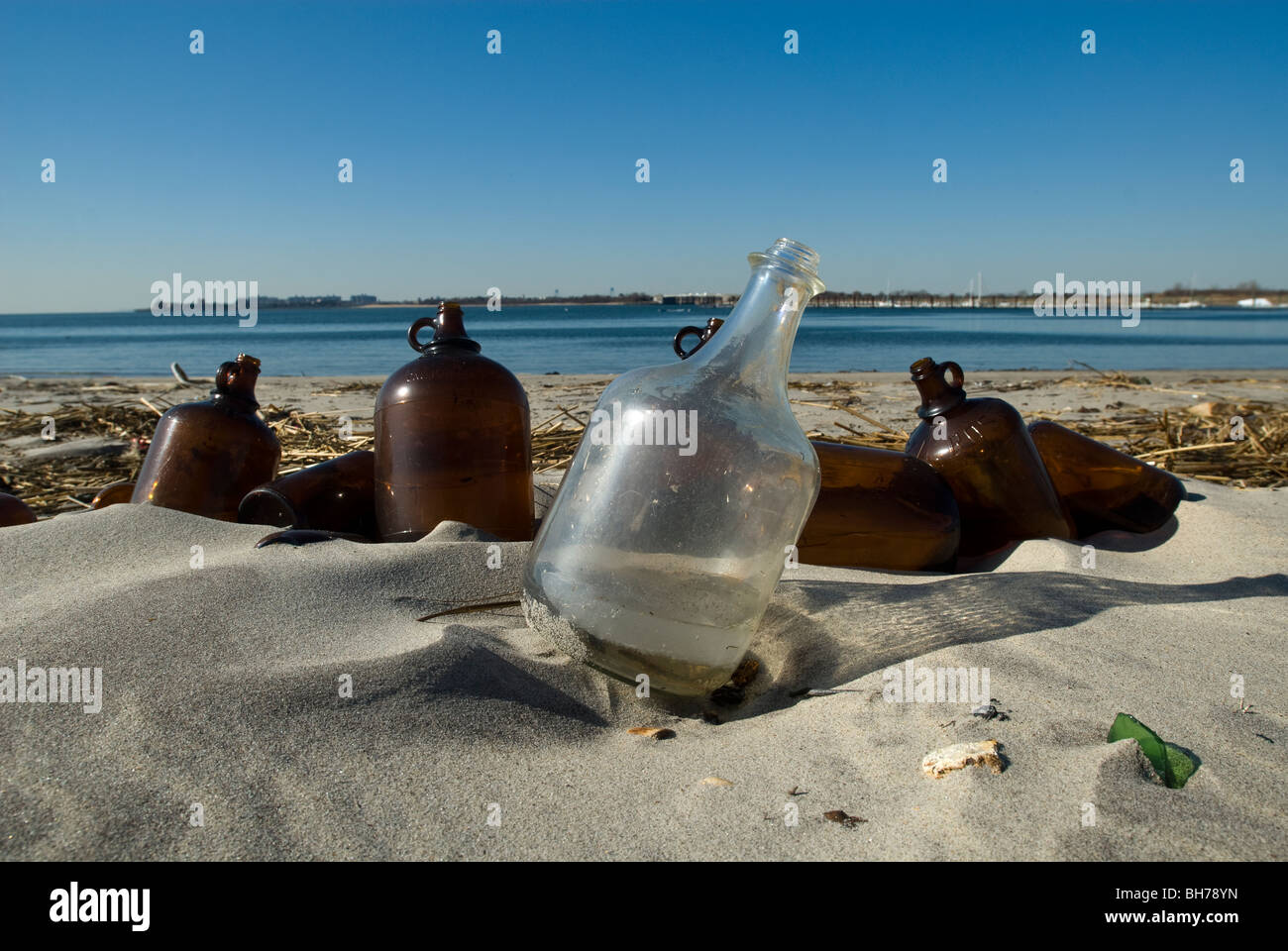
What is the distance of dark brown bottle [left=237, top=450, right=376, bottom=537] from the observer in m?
2.79

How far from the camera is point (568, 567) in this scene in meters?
1.80

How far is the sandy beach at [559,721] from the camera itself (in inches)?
49.5

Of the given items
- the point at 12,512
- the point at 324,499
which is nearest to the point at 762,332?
the point at 324,499

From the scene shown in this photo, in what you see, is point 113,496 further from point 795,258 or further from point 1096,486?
point 1096,486

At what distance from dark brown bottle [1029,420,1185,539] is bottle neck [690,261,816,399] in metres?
1.69

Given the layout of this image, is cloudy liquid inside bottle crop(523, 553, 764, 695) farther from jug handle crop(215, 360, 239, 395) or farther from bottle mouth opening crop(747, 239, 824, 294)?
jug handle crop(215, 360, 239, 395)

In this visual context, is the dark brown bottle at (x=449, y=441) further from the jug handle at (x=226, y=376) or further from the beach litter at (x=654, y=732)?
the beach litter at (x=654, y=732)

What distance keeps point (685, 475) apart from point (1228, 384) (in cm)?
1118

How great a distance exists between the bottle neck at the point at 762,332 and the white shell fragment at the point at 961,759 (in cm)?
80

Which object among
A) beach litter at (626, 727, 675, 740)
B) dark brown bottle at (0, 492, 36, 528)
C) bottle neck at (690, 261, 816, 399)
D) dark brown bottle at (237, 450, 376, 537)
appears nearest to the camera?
beach litter at (626, 727, 675, 740)

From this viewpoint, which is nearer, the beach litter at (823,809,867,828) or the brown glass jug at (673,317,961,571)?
the beach litter at (823,809,867,828)

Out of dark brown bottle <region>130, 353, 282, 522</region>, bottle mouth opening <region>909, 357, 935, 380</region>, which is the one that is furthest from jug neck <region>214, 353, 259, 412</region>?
bottle mouth opening <region>909, 357, 935, 380</region>

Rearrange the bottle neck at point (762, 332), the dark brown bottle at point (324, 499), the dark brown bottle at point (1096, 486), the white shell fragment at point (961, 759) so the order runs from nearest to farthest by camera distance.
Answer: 1. the white shell fragment at point (961, 759)
2. the bottle neck at point (762, 332)
3. the dark brown bottle at point (324, 499)
4. the dark brown bottle at point (1096, 486)

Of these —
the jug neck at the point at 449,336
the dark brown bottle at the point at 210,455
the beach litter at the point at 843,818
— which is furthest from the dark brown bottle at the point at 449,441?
the beach litter at the point at 843,818
